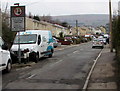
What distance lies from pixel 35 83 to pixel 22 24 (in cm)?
694

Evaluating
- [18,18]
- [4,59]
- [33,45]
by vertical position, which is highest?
[18,18]

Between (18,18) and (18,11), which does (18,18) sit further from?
(18,11)

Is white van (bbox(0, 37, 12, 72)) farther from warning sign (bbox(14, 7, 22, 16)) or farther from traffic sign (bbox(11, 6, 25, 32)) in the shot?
warning sign (bbox(14, 7, 22, 16))

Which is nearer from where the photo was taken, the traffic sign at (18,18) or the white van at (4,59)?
the white van at (4,59)

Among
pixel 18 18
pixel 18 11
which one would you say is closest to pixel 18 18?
pixel 18 18

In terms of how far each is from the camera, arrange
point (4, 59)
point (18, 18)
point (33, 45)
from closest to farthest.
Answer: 1. point (4, 59)
2. point (18, 18)
3. point (33, 45)

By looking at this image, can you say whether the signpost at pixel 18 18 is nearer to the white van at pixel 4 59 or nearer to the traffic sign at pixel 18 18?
the traffic sign at pixel 18 18

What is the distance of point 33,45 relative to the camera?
55.0 ft

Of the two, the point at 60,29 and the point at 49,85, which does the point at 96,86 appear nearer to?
the point at 49,85

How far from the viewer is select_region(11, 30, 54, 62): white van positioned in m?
16.1

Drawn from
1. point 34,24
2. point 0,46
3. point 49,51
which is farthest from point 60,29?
point 0,46

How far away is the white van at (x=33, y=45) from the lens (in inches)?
634

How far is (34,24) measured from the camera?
72.6m

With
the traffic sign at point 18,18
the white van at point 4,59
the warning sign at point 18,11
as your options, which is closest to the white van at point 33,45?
the traffic sign at point 18,18
